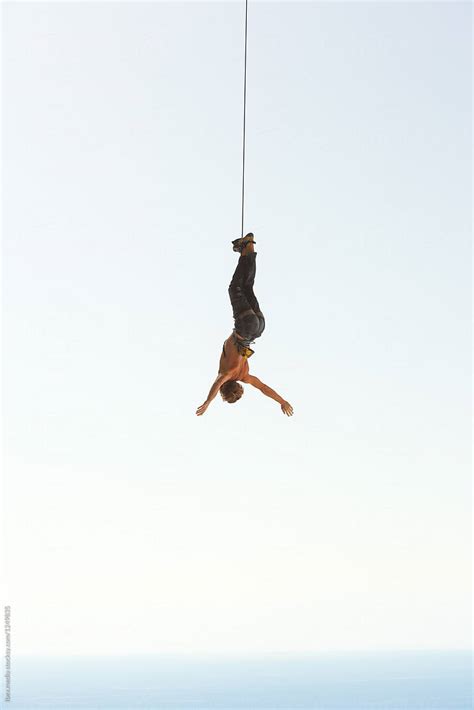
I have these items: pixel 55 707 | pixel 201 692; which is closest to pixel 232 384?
pixel 55 707

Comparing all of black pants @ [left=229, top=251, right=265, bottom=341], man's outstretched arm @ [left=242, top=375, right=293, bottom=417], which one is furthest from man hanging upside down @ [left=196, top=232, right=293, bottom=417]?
man's outstretched arm @ [left=242, top=375, right=293, bottom=417]

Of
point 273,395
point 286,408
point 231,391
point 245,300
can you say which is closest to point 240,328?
point 245,300

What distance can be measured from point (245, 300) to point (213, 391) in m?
0.74

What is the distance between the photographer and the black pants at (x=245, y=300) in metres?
8.91

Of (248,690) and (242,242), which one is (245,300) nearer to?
(242,242)

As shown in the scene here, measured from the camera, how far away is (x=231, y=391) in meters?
9.03

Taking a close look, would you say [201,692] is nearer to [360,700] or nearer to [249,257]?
[360,700]

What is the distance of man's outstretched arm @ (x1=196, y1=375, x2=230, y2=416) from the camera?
8.88 m

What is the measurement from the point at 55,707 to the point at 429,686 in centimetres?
4944

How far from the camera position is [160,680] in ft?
451

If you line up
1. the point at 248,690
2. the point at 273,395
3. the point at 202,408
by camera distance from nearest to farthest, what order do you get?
the point at 202,408
the point at 273,395
the point at 248,690

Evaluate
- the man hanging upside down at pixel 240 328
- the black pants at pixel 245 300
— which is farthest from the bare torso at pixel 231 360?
the black pants at pixel 245 300

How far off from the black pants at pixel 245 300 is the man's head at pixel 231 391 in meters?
0.37

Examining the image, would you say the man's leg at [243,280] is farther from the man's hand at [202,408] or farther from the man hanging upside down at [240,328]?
the man's hand at [202,408]
